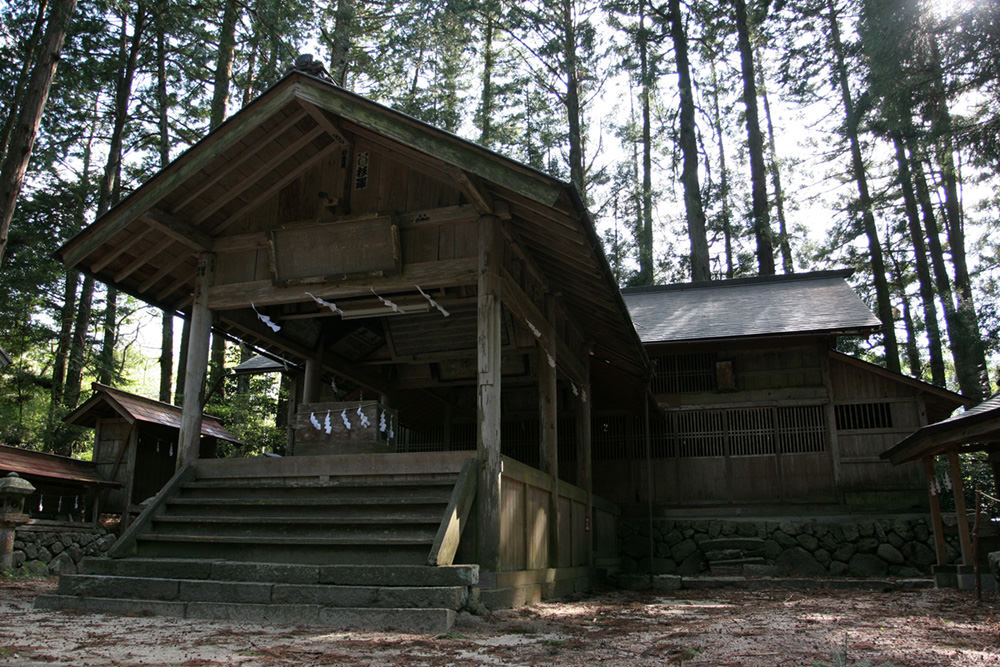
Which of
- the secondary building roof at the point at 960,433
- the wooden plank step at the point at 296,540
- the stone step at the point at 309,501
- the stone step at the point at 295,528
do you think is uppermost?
the secondary building roof at the point at 960,433

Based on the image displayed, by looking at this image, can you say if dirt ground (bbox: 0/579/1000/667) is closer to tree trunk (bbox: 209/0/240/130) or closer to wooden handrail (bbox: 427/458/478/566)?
wooden handrail (bbox: 427/458/478/566)

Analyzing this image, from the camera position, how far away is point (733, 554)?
14.1 m

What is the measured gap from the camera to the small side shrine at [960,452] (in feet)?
30.1

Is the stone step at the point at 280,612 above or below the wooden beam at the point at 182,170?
below

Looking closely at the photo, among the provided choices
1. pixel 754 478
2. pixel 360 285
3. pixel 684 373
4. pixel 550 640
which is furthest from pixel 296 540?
pixel 684 373

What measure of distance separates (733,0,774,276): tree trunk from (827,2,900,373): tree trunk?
102 inches

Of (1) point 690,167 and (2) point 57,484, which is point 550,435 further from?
(1) point 690,167

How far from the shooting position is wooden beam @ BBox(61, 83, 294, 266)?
795cm

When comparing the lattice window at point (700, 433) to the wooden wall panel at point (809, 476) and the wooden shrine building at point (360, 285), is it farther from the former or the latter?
the wooden shrine building at point (360, 285)

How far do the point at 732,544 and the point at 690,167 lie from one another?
13302mm

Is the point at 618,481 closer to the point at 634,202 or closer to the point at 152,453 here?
the point at 152,453

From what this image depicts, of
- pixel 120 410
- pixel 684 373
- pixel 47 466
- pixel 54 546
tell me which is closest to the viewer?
pixel 54 546

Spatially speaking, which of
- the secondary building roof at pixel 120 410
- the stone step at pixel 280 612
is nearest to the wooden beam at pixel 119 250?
the stone step at pixel 280 612

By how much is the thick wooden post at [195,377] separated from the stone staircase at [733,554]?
10041mm
